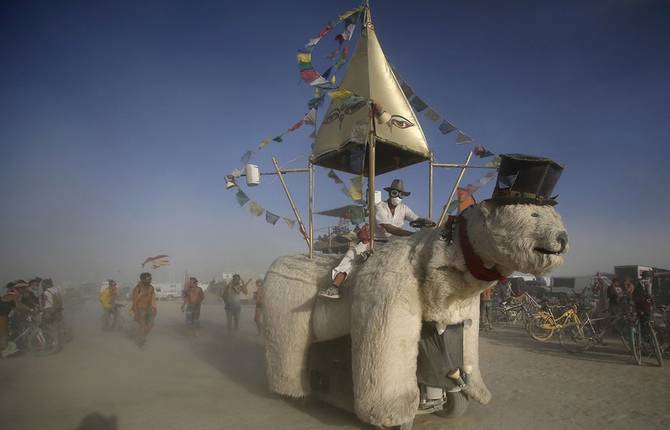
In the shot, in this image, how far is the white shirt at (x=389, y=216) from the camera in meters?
5.73

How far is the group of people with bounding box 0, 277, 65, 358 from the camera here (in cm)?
930

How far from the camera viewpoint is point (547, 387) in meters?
6.54

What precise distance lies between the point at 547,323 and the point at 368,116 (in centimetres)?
998

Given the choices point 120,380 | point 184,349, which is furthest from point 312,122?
point 184,349

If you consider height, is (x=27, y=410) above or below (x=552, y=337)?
above

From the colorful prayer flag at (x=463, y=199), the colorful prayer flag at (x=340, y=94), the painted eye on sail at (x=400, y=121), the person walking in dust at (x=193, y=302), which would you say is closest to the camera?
the colorful prayer flag at (x=340, y=94)

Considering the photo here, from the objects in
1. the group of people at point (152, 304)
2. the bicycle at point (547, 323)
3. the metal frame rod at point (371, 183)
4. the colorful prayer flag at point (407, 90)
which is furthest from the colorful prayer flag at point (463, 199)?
the bicycle at point (547, 323)

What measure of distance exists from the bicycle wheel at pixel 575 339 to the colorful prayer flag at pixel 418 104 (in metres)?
7.97

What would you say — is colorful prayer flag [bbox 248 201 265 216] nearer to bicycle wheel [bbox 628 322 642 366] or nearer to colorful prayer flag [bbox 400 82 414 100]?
colorful prayer flag [bbox 400 82 414 100]

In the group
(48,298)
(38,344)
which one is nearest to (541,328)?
(38,344)

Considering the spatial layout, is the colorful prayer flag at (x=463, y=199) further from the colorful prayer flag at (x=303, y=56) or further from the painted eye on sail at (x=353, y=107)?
the colorful prayer flag at (x=303, y=56)

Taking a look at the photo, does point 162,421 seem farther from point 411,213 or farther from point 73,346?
point 73,346

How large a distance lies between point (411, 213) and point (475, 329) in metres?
2.01

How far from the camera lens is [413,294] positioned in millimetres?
4137
